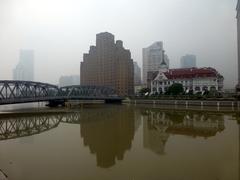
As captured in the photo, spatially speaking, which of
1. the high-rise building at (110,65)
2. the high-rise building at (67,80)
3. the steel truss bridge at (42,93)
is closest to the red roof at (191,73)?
the steel truss bridge at (42,93)

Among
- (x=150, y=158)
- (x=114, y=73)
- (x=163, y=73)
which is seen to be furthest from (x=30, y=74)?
(x=150, y=158)

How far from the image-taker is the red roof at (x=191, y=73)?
66.9 metres

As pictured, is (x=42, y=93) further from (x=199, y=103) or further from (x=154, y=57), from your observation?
(x=154, y=57)

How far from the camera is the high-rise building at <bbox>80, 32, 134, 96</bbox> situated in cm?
9338

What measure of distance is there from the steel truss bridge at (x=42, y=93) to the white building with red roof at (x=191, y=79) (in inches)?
578

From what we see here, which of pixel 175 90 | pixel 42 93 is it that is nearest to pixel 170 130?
pixel 42 93

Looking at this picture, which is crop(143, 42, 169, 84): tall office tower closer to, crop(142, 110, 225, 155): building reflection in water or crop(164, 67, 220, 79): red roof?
crop(164, 67, 220, 79): red roof

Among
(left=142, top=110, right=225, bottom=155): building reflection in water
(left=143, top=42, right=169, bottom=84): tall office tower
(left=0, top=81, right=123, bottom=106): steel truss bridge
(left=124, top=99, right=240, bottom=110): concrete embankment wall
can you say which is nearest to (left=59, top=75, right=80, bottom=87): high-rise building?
(left=143, top=42, right=169, bottom=84): tall office tower

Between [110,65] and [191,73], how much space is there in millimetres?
35205

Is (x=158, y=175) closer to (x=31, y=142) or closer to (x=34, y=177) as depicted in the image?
(x=34, y=177)

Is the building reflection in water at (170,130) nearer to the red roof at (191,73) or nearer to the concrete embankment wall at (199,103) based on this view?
the concrete embankment wall at (199,103)

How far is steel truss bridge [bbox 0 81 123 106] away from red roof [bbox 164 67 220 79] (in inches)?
722

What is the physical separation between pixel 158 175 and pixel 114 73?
283 ft

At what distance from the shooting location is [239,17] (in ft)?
219
